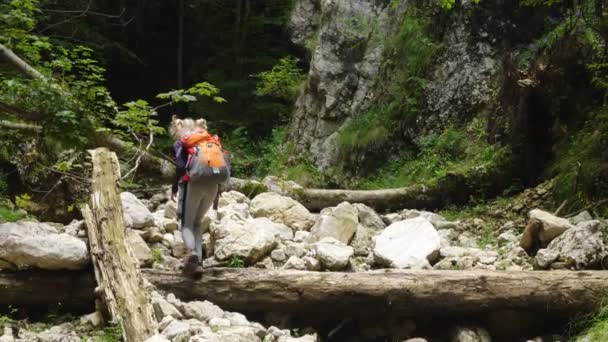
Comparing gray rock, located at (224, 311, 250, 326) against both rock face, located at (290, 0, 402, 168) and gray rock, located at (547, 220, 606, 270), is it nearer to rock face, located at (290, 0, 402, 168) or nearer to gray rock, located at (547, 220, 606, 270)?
gray rock, located at (547, 220, 606, 270)

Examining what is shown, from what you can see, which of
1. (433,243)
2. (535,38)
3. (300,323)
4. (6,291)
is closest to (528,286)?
(433,243)

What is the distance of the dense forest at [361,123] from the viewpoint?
682 cm

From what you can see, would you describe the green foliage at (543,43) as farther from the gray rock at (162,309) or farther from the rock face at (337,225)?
the gray rock at (162,309)

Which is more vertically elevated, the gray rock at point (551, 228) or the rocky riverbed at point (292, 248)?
the gray rock at point (551, 228)

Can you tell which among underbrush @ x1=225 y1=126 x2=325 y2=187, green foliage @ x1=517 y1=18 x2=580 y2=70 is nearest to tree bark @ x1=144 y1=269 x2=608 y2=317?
green foliage @ x1=517 y1=18 x2=580 y2=70

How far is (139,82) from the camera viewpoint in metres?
20.9

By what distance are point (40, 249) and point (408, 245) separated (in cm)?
396

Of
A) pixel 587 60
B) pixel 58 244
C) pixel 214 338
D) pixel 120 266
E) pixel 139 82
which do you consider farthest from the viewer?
pixel 139 82

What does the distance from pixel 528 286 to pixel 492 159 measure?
484 centimetres

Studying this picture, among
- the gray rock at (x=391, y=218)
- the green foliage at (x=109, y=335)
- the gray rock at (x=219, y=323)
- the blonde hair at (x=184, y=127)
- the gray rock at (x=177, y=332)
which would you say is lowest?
the green foliage at (x=109, y=335)

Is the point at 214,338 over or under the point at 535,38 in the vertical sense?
under

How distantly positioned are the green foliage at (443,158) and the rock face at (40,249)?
6413mm

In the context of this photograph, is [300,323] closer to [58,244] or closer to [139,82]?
[58,244]

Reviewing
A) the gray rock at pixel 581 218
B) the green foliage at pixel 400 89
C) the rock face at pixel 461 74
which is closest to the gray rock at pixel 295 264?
the gray rock at pixel 581 218
